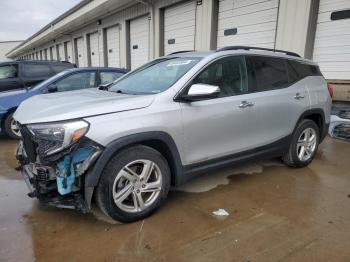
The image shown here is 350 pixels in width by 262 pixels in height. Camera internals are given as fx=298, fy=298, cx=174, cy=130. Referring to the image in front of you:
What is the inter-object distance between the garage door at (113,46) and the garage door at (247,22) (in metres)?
7.60

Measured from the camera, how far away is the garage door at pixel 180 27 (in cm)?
1028

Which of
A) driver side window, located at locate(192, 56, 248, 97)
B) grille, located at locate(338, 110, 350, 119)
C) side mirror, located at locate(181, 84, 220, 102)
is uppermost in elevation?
driver side window, located at locate(192, 56, 248, 97)

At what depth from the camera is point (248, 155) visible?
3.74 m

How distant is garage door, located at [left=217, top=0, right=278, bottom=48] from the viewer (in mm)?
7879

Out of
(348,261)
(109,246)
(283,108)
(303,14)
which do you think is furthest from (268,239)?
(303,14)

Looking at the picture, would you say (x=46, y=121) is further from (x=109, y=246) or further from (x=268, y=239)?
(x=268, y=239)

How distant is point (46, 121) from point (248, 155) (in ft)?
7.79

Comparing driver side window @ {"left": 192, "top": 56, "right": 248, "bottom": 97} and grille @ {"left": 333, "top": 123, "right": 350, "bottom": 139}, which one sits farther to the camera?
grille @ {"left": 333, "top": 123, "right": 350, "bottom": 139}

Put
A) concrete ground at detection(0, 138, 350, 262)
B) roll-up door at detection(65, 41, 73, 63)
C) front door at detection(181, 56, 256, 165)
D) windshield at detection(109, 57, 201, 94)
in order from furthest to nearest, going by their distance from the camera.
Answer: roll-up door at detection(65, 41, 73, 63) → windshield at detection(109, 57, 201, 94) → front door at detection(181, 56, 256, 165) → concrete ground at detection(0, 138, 350, 262)

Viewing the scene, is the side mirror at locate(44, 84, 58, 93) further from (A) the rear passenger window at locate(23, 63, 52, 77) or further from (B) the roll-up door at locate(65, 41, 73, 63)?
(B) the roll-up door at locate(65, 41, 73, 63)

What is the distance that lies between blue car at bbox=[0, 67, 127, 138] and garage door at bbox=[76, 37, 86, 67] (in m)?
14.9

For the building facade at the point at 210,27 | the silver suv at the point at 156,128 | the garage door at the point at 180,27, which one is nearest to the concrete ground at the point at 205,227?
the silver suv at the point at 156,128

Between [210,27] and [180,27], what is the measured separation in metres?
1.79

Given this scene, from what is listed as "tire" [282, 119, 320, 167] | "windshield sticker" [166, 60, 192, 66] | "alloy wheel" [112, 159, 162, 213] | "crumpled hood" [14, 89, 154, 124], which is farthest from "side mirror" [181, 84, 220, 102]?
"tire" [282, 119, 320, 167]
